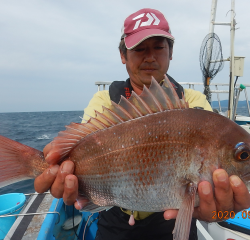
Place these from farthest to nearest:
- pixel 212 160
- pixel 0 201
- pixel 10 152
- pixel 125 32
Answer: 1. pixel 0 201
2. pixel 125 32
3. pixel 10 152
4. pixel 212 160

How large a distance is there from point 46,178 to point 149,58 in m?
1.81

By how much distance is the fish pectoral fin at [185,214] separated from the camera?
4.85 feet

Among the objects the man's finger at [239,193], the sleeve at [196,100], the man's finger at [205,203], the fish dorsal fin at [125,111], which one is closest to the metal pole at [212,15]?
the sleeve at [196,100]

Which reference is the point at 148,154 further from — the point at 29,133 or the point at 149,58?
the point at 29,133

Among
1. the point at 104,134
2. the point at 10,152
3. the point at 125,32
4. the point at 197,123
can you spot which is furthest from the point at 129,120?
the point at 125,32

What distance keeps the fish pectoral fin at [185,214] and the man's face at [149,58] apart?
148cm

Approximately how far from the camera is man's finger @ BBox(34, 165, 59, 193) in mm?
1725

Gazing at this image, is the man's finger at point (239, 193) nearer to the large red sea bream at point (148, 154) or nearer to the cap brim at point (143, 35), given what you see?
the large red sea bream at point (148, 154)

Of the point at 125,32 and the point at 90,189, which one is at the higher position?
the point at 125,32

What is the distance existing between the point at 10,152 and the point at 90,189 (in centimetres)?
89

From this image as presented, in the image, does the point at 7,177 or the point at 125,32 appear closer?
the point at 7,177

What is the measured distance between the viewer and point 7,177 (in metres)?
1.75

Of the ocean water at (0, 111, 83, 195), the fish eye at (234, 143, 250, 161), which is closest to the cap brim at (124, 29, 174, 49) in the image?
the ocean water at (0, 111, 83, 195)

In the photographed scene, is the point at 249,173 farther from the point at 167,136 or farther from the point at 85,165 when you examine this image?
the point at 85,165
